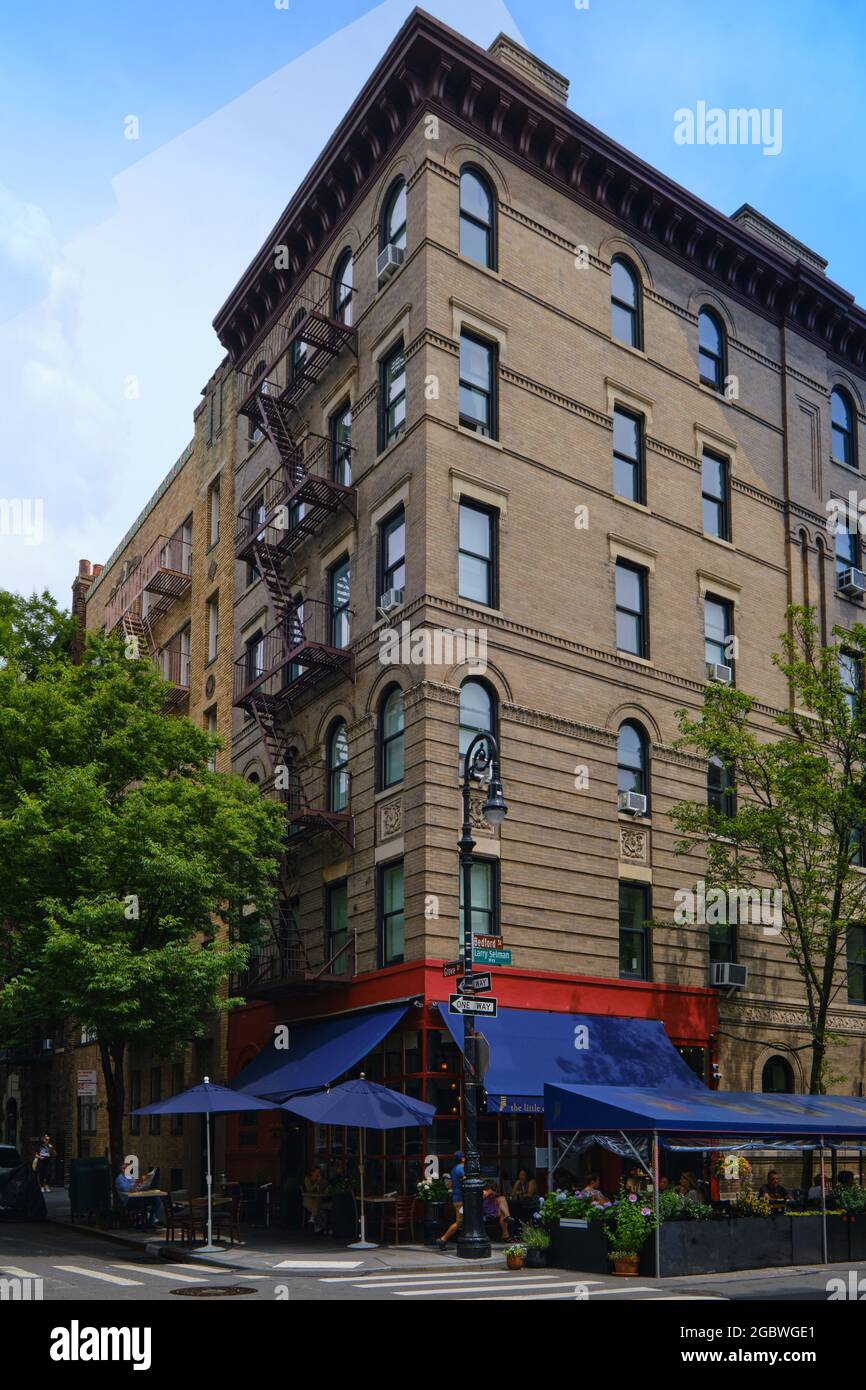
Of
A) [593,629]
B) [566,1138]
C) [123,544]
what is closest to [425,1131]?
[566,1138]

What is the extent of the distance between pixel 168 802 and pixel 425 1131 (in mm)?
8351

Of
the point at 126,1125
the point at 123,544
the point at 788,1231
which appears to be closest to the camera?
the point at 788,1231

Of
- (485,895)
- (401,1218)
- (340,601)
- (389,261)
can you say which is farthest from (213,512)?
(401,1218)

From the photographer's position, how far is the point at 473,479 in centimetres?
2745

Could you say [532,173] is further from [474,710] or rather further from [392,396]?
[474,710]

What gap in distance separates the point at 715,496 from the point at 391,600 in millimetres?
9798

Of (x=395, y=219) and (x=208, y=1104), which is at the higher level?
(x=395, y=219)

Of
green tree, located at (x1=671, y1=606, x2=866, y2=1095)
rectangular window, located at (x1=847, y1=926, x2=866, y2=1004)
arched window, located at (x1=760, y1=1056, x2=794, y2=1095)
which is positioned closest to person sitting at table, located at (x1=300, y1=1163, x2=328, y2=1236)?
green tree, located at (x1=671, y1=606, x2=866, y2=1095)

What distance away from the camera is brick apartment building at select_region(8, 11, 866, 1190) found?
2650 centimetres

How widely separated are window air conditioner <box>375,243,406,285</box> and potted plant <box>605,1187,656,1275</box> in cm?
1881

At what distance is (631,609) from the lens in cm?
3039

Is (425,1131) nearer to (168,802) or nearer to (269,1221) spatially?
(269,1221)

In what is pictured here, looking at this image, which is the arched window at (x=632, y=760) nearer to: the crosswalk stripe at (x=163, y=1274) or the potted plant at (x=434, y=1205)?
the potted plant at (x=434, y=1205)

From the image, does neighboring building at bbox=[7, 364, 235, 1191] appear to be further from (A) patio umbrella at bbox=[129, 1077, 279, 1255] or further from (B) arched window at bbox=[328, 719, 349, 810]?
(A) patio umbrella at bbox=[129, 1077, 279, 1255]
